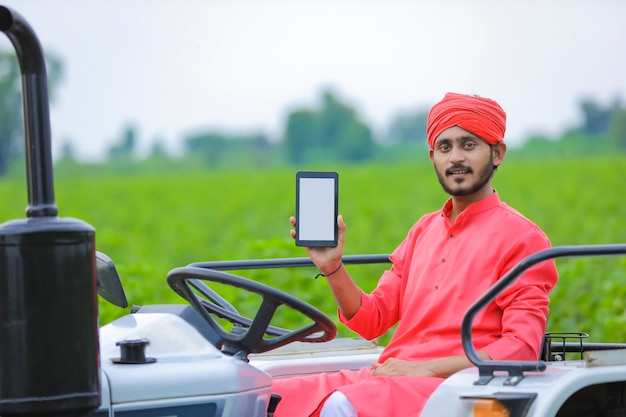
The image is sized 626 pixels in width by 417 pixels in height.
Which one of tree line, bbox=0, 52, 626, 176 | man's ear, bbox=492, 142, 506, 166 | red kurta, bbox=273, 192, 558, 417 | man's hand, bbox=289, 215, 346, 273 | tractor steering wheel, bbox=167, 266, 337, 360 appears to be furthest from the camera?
tree line, bbox=0, 52, 626, 176

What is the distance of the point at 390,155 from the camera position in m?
54.2

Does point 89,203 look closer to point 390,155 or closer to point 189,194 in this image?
point 189,194

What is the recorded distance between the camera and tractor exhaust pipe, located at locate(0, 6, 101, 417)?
2330 millimetres

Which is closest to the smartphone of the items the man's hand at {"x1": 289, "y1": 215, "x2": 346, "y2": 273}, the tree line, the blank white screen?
the blank white screen

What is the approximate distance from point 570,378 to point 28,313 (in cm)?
140

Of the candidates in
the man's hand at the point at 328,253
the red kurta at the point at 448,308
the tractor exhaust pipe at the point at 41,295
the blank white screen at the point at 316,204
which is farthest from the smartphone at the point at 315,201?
the tractor exhaust pipe at the point at 41,295

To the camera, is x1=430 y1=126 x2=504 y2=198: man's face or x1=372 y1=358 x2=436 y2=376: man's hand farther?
x1=430 y1=126 x2=504 y2=198: man's face

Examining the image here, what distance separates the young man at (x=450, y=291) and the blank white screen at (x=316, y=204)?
13cm

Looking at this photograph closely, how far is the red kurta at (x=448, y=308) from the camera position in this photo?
3.08 metres

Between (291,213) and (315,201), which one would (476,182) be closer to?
(315,201)

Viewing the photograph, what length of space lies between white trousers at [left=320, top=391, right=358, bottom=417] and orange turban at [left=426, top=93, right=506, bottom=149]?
0.94m

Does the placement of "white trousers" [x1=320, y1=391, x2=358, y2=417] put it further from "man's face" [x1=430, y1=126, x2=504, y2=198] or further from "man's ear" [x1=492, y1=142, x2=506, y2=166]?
"man's ear" [x1=492, y1=142, x2=506, y2=166]

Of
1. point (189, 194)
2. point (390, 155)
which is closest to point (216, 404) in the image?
point (189, 194)

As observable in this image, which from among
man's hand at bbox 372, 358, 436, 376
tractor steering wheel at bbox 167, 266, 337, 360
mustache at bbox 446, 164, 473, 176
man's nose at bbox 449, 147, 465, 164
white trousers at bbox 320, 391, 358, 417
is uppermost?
man's nose at bbox 449, 147, 465, 164
